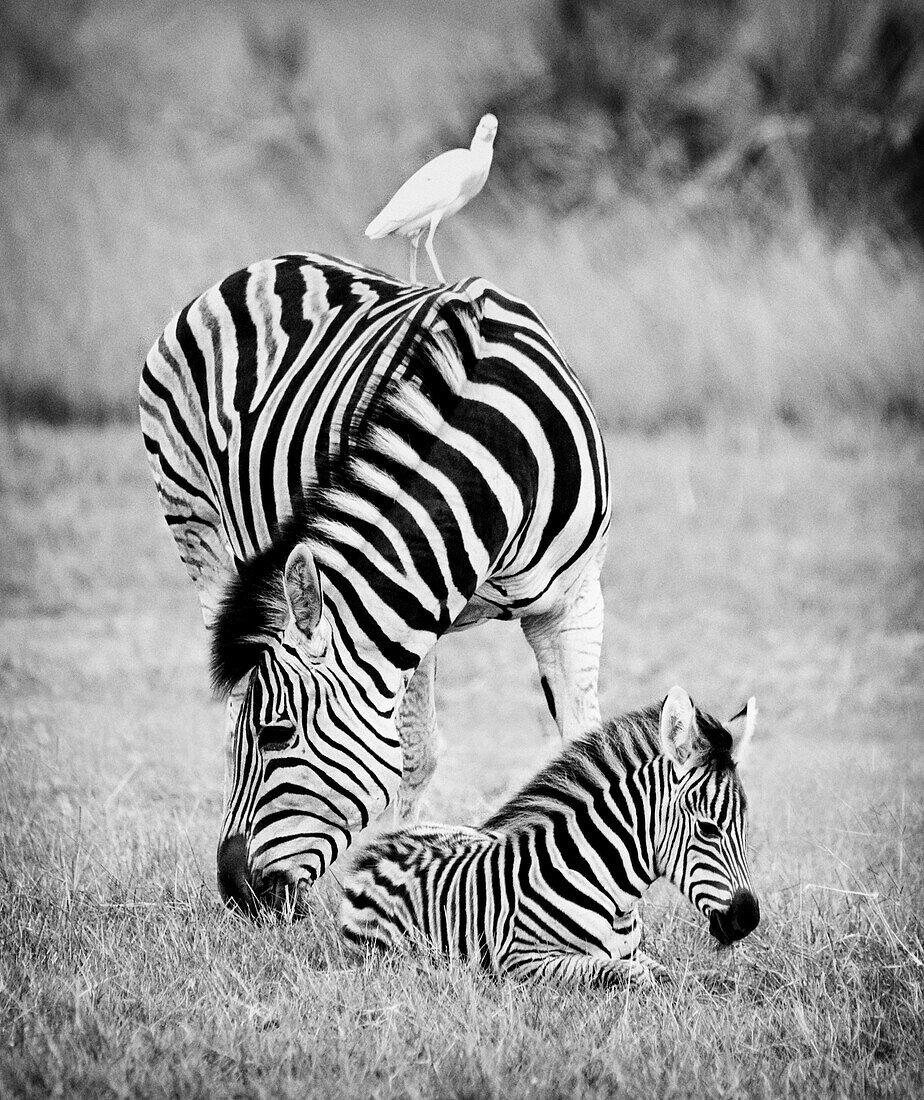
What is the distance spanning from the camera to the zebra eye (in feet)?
11.6

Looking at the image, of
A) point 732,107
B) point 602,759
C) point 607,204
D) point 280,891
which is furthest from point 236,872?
point 732,107

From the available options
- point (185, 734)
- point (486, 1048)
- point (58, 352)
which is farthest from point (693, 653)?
point (58, 352)

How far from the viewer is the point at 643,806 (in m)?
3.81

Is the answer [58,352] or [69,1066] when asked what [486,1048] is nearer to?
[69,1066]

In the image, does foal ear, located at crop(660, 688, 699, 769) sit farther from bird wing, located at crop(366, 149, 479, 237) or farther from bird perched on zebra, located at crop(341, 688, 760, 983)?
bird wing, located at crop(366, 149, 479, 237)

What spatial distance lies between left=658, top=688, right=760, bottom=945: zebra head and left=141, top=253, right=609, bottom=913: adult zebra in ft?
1.99

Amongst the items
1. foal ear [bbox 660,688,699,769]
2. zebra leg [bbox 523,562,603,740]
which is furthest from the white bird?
foal ear [bbox 660,688,699,769]

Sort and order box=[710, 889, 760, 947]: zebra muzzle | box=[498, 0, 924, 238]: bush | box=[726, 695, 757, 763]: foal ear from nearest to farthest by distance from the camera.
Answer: box=[710, 889, 760, 947]: zebra muzzle, box=[726, 695, 757, 763]: foal ear, box=[498, 0, 924, 238]: bush

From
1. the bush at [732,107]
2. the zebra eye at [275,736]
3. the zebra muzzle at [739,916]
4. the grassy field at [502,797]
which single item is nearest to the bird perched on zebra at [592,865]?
the zebra muzzle at [739,916]

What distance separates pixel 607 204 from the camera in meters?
14.4

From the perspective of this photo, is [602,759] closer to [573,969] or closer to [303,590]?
[573,969]

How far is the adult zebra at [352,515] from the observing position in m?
3.55

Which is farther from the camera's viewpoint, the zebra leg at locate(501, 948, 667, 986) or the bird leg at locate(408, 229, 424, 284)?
the bird leg at locate(408, 229, 424, 284)

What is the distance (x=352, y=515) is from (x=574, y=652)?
98cm
